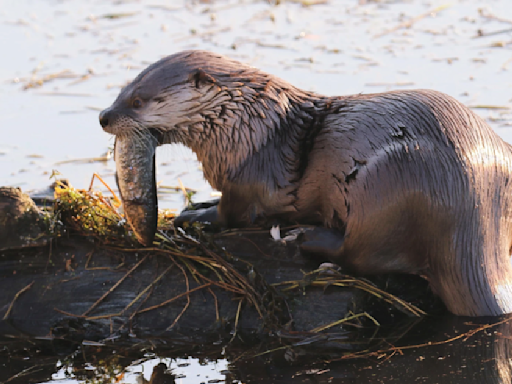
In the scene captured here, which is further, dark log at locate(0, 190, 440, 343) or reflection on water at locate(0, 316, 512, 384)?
dark log at locate(0, 190, 440, 343)

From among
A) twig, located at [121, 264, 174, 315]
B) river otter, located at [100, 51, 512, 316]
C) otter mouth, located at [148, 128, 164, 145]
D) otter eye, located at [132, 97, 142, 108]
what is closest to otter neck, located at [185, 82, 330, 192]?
river otter, located at [100, 51, 512, 316]

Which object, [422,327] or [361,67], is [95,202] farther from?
[361,67]

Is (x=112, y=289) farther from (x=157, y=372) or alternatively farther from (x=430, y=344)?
(x=430, y=344)

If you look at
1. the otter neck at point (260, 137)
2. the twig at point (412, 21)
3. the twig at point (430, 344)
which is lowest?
the twig at point (430, 344)

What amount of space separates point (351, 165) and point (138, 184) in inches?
35.5

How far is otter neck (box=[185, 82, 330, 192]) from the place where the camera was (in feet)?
13.1

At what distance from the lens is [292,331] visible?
3.87 meters

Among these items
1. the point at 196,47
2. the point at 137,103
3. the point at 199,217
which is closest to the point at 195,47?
the point at 196,47

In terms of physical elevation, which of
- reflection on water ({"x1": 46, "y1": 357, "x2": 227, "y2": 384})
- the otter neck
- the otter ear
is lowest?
reflection on water ({"x1": 46, "y1": 357, "x2": 227, "y2": 384})

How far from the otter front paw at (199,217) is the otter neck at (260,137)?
0.76ft

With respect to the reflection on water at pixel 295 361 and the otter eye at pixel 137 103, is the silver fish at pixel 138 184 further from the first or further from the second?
the reflection on water at pixel 295 361

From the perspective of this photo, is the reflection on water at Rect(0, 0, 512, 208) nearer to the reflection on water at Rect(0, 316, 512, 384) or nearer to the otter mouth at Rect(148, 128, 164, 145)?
the otter mouth at Rect(148, 128, 164, 145)

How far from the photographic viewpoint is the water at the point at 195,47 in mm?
6121

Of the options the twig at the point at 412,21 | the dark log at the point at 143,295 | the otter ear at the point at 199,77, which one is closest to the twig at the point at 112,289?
the dark log at the point at 143,295
